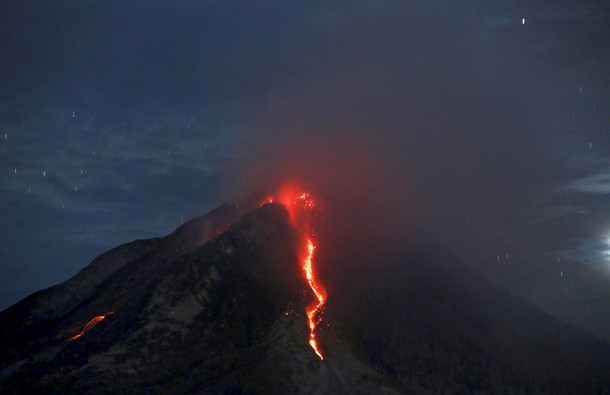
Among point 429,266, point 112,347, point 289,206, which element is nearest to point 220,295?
point 112,347

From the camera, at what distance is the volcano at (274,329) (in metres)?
95.6

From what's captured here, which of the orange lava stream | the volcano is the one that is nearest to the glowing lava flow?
the volcano

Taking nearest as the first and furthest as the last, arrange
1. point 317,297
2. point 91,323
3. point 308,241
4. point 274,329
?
1. point 274,329
2. point 91,323
3. point 317,297
4. point 308,241

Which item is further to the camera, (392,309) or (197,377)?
(392,309)

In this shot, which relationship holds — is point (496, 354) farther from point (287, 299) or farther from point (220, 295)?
point (220, 295)

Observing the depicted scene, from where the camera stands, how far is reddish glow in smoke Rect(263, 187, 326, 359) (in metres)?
111

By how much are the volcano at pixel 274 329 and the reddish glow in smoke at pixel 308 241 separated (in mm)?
896

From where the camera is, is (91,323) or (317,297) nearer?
(91,323)

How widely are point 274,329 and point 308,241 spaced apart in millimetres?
39535

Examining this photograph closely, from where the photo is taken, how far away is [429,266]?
14562 cm

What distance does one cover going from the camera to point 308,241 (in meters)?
144

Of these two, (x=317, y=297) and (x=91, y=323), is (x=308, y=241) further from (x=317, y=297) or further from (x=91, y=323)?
(x=91, y=323)

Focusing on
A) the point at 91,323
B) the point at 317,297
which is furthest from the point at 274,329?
the point at 91,323

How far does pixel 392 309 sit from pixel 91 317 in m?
57.6
